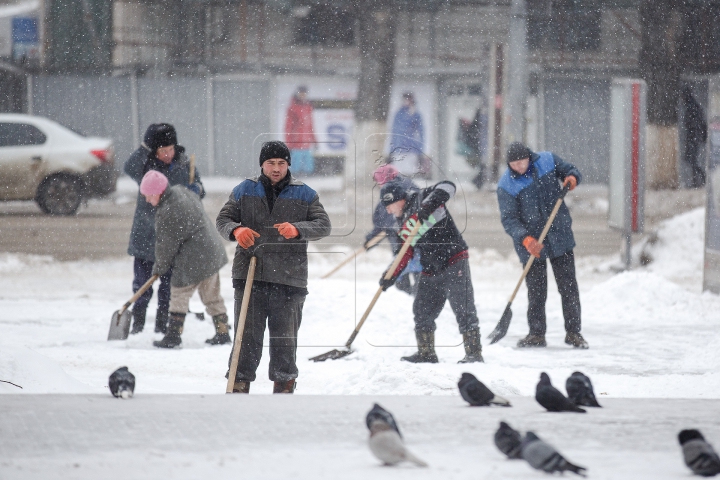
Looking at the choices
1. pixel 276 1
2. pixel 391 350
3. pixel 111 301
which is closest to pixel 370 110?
pixel 276 1

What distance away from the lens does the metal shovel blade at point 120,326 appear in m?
6.72

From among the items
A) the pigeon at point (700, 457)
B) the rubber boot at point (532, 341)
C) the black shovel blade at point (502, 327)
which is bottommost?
the rubber boot at point (532, 341)

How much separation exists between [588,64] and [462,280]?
7996mm

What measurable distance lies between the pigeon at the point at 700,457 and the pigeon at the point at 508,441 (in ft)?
1.70

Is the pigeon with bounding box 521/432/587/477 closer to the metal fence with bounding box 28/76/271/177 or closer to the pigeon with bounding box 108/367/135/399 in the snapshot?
the pigeon with bounding box 108/367/135/399

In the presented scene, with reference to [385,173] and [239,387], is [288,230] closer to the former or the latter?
[239,387]

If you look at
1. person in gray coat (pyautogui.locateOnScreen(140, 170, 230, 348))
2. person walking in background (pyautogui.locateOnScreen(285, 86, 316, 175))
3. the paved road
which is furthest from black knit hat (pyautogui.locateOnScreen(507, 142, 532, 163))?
person walking in background (pyautogui.locateOnScreen(285, 86, 316, 175))

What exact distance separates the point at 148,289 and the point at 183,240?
0.62 metres

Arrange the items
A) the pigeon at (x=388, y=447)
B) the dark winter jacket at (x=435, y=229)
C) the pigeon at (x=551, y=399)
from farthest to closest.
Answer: the dark winter jacket at (x=435, y=229)
the pigeon at (x=551, y=399)
the pigeon at (x=388, y=447)

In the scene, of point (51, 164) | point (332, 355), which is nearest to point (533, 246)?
point (332, 355)

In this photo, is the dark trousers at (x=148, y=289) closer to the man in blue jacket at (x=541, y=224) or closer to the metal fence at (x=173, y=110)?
the man in blue jacket at (x=541, y=224)

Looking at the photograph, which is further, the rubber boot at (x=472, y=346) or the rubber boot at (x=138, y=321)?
the rubber boot at (x=138, y=321)

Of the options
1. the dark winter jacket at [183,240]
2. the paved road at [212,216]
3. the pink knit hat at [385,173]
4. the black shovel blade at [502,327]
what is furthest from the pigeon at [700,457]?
the paved road at [212,216]

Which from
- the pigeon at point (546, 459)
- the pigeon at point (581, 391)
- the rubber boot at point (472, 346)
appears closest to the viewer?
the pigeon at point (546, 459)
